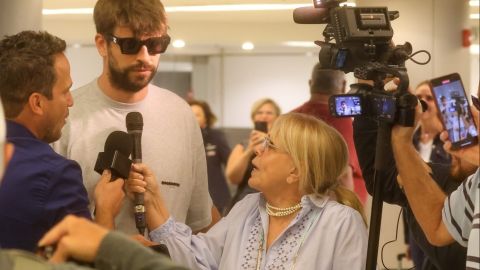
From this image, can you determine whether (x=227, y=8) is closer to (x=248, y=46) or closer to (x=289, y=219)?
(x=248, y=46)

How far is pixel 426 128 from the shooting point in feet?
20.5

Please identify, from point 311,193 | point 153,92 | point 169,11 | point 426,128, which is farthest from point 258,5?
point 311,193

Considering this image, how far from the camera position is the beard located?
305 centimetres

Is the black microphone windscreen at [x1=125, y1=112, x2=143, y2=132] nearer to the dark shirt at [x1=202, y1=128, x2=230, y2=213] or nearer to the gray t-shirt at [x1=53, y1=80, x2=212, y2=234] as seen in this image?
the gray t-shirt at [x1=53, y1=80, x2=212, y2=234]

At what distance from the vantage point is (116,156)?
9.34ft

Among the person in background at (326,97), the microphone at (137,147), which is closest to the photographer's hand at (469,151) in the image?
the microphone at (137,147)

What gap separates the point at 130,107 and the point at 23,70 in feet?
2.09

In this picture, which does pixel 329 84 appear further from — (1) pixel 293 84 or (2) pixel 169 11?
(1) pixel 293 84

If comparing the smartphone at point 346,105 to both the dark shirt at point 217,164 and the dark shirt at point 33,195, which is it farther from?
the dark shirt at point 217,164

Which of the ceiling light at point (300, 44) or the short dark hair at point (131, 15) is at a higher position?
the ceiling light at point (300, 44)

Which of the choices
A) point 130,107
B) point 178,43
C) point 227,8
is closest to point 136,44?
point 130,107

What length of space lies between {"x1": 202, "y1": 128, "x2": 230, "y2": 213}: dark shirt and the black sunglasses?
3769mm

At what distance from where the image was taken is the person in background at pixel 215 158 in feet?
22.6

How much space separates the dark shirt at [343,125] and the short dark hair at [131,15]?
134 cm
